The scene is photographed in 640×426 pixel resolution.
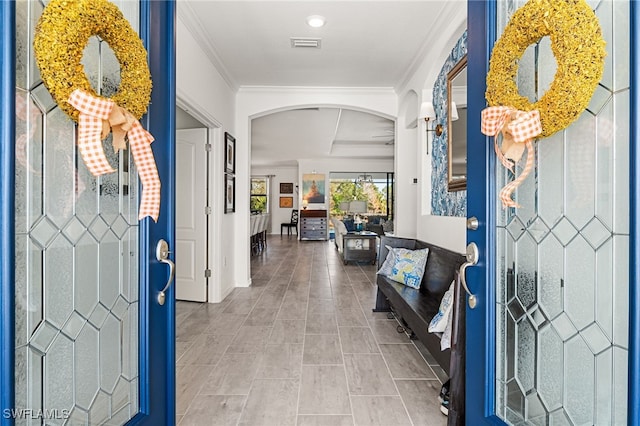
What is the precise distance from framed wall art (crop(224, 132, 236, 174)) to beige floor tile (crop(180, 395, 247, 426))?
9.88ft

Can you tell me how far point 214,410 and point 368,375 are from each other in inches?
40.2

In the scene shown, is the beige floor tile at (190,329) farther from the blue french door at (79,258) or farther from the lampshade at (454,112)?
the lampshade at (454,112)

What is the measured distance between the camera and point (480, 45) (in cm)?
124

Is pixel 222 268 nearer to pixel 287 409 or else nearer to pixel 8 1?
pixel 287 409

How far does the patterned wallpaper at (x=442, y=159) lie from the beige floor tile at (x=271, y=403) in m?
2.02

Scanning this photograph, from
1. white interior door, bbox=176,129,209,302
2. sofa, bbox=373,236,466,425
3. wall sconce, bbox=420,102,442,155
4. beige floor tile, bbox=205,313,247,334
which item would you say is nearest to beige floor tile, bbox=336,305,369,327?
sofa, bbox=373,236,466,425

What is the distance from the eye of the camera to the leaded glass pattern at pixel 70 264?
2.68 ft

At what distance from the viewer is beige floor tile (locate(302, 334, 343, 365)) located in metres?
2.71

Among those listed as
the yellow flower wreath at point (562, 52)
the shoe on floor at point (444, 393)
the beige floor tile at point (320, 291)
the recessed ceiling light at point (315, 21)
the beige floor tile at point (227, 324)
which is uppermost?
the recessed ceiling light at point (315, 21)

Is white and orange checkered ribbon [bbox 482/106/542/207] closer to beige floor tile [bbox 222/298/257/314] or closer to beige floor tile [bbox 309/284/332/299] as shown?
beige floor tile [bbox 222/298/257/314]

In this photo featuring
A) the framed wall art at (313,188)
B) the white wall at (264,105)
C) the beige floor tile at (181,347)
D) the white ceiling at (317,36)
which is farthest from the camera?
the framed wall art at (313,188)

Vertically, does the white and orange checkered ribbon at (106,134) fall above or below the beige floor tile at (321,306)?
above

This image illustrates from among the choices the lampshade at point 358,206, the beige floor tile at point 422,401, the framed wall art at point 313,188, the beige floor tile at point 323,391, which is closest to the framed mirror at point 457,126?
the beige floor tile at point 422,401

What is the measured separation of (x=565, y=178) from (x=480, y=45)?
56cm
